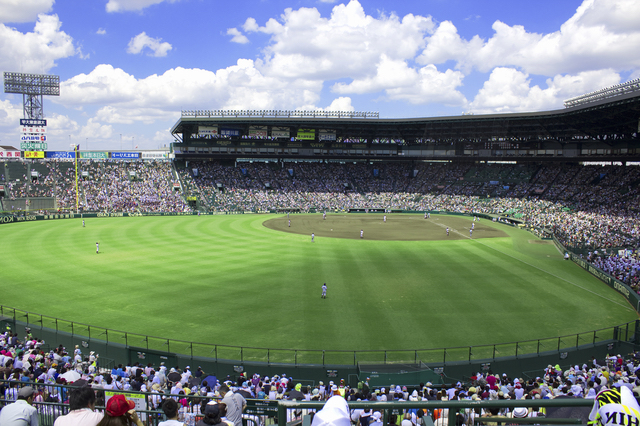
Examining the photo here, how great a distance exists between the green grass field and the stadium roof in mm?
25969

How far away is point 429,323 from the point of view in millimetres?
21984

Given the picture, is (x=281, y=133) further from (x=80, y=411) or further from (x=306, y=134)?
(x=80, y=411)

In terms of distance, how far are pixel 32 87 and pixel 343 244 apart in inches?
3247

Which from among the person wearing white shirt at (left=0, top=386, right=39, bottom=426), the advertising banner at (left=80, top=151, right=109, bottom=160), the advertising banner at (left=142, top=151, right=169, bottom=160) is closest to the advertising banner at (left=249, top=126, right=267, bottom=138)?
the advertising banner at (left=142, top=151, right=169, bottom=160)

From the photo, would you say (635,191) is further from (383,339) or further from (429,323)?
(383,339)

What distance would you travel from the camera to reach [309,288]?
28.2m

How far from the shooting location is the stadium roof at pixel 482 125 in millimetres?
57753

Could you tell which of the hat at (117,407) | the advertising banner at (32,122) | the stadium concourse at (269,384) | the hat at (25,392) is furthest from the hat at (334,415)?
the advertising banner at (32,122)

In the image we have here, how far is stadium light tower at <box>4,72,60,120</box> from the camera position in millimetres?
81500

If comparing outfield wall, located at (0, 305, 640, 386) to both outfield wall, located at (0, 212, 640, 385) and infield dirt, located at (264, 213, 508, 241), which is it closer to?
outfield wall, located at (0, 212, 640, 385)

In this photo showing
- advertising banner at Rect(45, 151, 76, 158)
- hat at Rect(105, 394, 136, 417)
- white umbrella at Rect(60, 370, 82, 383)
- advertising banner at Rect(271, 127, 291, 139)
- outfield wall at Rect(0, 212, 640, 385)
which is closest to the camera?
hat at Rect(105, 394, 136, 417)

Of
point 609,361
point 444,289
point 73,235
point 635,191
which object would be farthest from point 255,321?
point 635,191

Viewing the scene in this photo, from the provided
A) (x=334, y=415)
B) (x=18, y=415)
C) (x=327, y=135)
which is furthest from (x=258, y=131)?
(x=334, y=415)

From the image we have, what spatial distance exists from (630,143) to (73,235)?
285 ft
